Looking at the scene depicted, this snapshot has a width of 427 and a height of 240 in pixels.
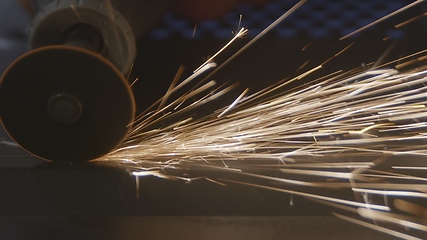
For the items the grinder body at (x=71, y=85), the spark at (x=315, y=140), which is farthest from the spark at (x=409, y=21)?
the grinder body at (x=71, y=85)

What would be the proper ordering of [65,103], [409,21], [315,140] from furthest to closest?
[409,21]
[315,140]
[65,103]

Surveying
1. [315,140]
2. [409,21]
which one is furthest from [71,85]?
[409,21]

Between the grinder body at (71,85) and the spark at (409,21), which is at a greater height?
the spark at (409,21)

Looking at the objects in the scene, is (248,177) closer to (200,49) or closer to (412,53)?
(200,49)

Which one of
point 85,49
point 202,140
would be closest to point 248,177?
point 202,140

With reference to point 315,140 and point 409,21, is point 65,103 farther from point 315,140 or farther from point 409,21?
point 409,21

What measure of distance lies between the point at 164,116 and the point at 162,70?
8 centimetres

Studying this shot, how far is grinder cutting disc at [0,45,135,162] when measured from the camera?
2.53 feet

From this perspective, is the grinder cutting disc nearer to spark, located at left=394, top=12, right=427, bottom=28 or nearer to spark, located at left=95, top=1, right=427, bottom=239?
spark, located at left=95, top=1, right=427, bottom=239

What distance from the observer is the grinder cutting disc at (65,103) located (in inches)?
30.4

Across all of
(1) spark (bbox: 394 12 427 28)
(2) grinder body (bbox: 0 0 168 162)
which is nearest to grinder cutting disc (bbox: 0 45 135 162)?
(2) grinder body (bbox: 0 0 168 162)

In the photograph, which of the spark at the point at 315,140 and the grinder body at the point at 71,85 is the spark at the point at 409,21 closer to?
the spark at the point at 315,140

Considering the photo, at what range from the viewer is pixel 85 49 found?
0.77 metres

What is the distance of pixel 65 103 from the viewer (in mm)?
787
